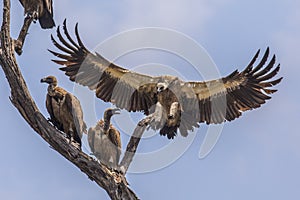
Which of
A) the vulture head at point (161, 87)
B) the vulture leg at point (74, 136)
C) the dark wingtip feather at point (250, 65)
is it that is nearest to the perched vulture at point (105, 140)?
the vulture leg at point (74, 136)

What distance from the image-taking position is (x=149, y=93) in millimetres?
15750

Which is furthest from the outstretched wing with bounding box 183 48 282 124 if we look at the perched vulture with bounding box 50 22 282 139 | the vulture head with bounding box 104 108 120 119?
the vulture head with bounding box 104 108 120 119

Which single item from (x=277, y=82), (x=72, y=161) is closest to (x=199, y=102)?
(x=277, y=82)

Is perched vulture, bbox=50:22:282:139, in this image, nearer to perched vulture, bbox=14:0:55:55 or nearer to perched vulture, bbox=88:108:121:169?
perched vulture, bbox=14:0:55:55

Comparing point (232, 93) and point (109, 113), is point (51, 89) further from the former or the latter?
point (232, 93)

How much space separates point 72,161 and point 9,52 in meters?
1.68

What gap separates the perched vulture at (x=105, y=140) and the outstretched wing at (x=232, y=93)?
7.82ft

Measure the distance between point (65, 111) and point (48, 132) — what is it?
0.88 meters

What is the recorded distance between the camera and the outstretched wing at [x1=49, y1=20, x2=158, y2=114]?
15625 millimetres

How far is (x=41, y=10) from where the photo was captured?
14406 millimetres

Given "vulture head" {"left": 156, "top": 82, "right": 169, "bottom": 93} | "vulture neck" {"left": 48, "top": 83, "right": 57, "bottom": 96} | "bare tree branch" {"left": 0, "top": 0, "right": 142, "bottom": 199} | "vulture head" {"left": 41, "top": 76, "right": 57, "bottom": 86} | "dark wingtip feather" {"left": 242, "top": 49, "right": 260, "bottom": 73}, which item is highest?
"dark wingtip feather" {"left": 242, "top": 49, "right": 260, "bottom": 73}

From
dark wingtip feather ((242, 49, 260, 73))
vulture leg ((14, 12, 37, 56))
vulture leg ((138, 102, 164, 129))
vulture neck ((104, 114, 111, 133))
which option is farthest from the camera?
dark wingtip feather ((242, 49, 260, 73))

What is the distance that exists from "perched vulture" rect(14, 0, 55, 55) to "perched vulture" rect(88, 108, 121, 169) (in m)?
1.78

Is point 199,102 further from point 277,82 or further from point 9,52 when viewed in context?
point 9,52
